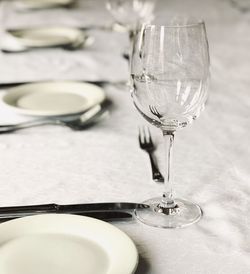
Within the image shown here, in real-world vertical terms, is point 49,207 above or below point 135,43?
below

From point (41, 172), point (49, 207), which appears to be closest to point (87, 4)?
point (41, 172)

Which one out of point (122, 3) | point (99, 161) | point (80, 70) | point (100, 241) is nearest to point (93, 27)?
point (122, 3)

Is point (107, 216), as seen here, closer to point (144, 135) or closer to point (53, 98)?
point (144, 135)

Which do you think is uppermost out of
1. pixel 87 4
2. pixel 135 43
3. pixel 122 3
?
pixel 135 43

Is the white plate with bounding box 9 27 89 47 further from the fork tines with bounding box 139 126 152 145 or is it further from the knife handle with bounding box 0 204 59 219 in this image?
the knife handle with bounding box 0 204 59 219

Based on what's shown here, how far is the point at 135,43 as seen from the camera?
64 centimetres

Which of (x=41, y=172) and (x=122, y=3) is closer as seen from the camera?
(x=41, y=172)

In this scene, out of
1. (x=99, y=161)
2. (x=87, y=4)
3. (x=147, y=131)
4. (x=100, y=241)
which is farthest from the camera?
(x=87, y=4)

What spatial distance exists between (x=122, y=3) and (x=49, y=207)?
0.88 m

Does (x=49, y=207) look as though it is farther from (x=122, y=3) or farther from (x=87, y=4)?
(x=87, y=4)

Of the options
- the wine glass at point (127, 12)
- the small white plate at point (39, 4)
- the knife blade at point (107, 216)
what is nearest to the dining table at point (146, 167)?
the knife blade at point (107, 216)

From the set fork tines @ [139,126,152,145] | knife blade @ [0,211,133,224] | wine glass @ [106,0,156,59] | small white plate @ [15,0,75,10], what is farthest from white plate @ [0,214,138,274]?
small white plate @ [15,0,75,10]

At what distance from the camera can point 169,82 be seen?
653 mm

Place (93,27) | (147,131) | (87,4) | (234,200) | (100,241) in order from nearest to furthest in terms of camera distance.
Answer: (100,241) < (234,200) < (147,131) < (93,27) < (87,4)
